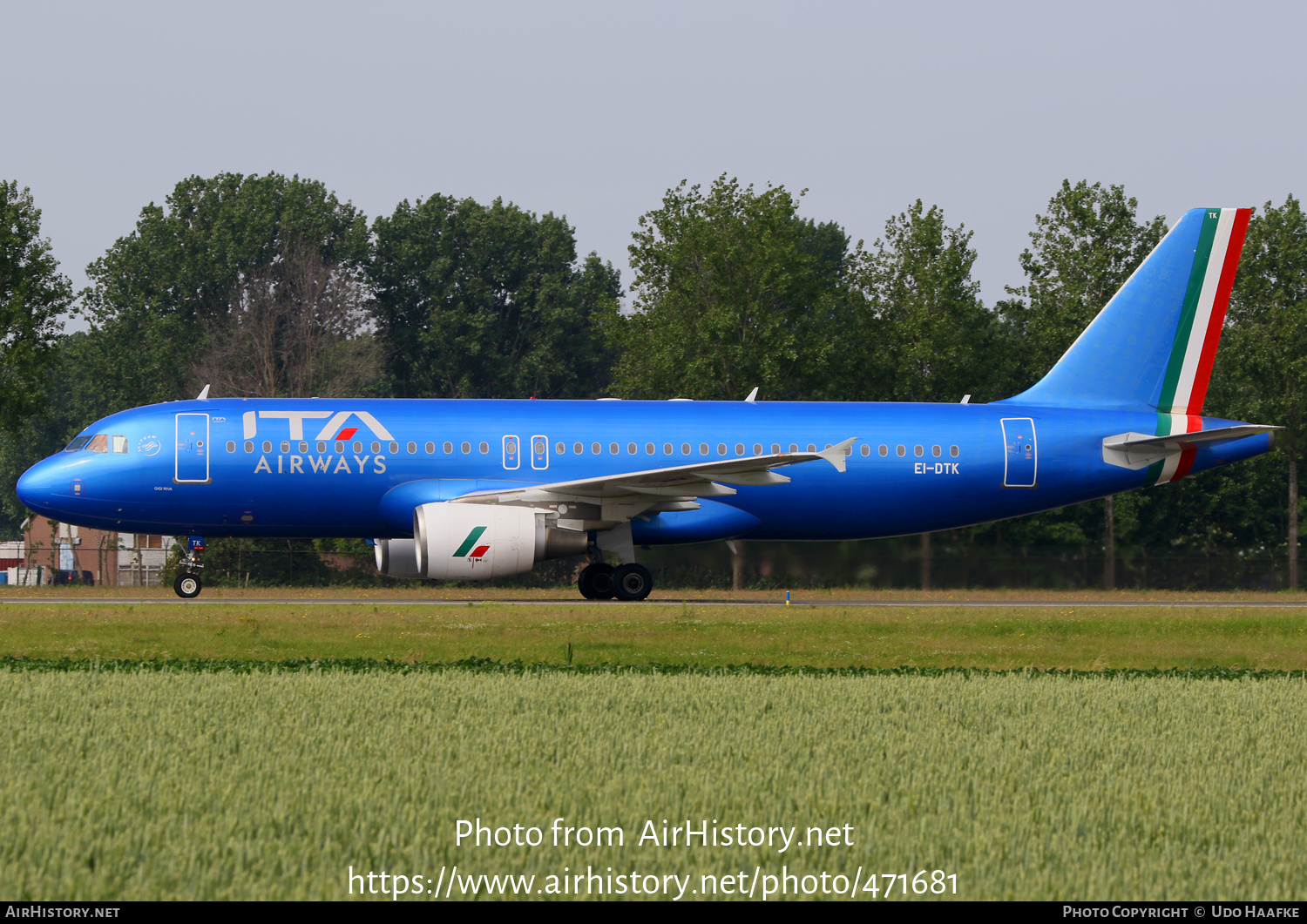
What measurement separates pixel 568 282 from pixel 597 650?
210 feet

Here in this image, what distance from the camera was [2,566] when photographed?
7338cm

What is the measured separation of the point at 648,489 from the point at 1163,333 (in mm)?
11796

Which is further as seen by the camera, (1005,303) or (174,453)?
(1005,303)

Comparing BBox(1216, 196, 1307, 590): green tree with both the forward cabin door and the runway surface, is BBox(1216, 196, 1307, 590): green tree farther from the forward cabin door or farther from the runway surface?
the forward cabin door

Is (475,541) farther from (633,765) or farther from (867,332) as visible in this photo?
(867,332)

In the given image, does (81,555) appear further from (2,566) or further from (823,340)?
(823,340)

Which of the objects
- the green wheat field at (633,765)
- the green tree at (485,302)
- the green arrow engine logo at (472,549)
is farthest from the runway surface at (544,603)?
the green tree at (485,302)

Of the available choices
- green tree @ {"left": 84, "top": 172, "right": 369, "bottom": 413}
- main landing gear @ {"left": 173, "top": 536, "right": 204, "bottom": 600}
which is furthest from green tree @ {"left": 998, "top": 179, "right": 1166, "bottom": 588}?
green tree @ {"left": 84, "top": 172, "right": 369, "bottom": 413}

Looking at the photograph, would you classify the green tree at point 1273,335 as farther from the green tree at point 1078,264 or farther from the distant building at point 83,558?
the distant building at point 83,558

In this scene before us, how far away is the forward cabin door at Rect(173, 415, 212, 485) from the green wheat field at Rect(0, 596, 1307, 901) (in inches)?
304

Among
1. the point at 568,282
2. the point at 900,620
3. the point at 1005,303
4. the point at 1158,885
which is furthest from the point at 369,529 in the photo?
the point at 568,282

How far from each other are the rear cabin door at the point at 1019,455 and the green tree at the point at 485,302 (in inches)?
1824

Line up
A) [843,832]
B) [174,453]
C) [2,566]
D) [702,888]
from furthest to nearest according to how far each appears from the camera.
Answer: [2,566], [174,453], [843,832], [702,888]

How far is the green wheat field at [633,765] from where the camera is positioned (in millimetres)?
6219
